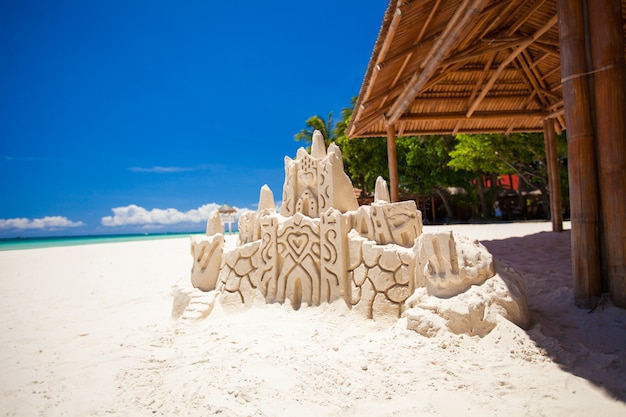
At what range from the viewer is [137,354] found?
316 centimetres

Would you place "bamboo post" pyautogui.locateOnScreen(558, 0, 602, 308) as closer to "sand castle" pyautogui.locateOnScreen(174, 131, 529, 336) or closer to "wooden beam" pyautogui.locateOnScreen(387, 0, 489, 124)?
"sand castle" pyautogui.locateOnScreen(174, 131, 529, 336)

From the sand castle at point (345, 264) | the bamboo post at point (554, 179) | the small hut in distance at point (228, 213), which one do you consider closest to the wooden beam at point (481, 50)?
the sand castle at point (345, 264)

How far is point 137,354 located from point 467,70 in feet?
24.1

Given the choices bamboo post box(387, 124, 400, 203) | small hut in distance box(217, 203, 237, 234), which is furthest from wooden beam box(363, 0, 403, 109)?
small hut in distance box(217, 203, 237, 234)

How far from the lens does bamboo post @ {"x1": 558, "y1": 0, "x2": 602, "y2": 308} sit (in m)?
2.98

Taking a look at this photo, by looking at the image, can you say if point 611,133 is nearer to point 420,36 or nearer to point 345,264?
point 345,264

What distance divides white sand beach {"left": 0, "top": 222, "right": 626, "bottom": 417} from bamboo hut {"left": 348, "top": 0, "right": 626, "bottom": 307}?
0.71 metres

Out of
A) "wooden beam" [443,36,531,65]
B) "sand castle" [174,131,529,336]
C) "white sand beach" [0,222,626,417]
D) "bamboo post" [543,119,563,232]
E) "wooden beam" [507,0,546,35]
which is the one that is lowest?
"white sand beach" [0,222,626,417]

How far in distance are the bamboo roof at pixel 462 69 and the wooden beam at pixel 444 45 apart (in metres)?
0.01

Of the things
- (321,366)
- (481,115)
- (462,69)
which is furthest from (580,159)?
(481,115)

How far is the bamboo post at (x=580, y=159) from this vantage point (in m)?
2.98

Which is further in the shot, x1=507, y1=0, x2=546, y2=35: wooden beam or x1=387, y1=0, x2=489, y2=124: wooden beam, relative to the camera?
x1=507, y1=0, x2=546, y2=35: wooden beam

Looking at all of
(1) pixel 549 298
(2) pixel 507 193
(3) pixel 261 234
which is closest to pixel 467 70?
(1) pixel 549 298

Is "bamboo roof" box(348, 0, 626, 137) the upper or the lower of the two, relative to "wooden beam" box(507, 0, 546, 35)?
lower
